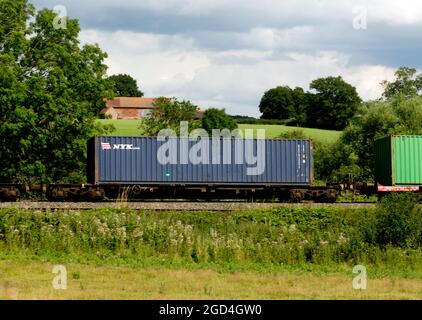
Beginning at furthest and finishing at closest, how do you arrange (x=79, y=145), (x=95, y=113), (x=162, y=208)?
(x=95, y=113), (x=79, y=145), (x=162, y=208)

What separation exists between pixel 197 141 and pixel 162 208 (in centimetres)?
611

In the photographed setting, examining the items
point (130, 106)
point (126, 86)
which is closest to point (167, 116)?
point (130, 106)

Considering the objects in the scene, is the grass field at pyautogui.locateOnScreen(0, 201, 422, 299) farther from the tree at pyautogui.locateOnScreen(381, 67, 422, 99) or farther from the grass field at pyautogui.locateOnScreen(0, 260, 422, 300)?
the tree at pyautogui.locateOnScreen(381, 67, 422, 99)

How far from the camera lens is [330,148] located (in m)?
57.2

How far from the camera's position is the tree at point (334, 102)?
103 meters

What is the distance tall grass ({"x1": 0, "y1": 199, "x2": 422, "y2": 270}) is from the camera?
57.0 ft

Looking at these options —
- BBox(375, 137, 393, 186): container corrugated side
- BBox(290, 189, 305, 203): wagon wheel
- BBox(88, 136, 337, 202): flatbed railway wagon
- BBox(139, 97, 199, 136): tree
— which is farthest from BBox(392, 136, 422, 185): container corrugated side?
BBox(139, 97, 199, 136): tree

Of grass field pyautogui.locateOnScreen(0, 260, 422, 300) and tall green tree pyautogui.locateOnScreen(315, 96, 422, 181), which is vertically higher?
tall green tree pyautogui.locateOnScreen(315, 96, 422, 181)

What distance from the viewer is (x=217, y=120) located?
8462cm

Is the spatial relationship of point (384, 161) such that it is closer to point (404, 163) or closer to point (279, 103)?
point (404, 163)

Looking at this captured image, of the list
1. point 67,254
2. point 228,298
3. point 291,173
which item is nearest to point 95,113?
point 291,173

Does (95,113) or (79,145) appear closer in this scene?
(79,145)

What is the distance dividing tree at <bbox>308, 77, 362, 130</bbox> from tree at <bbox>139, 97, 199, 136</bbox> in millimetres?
42309
